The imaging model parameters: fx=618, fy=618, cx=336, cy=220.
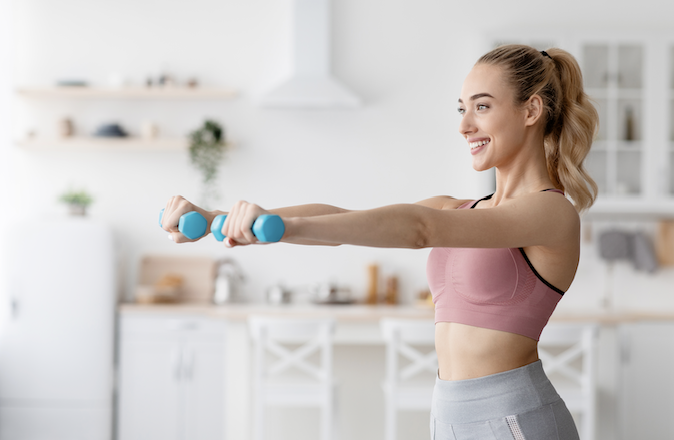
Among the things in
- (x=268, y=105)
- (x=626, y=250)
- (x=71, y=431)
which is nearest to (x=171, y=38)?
(x=268, y=105)

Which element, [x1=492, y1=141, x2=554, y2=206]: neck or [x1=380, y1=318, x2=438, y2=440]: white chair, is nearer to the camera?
[x1=492, y1=141, x2=554, y2=206]: neck

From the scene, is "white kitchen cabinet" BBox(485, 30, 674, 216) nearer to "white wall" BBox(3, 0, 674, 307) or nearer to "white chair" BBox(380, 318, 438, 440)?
"white wall" BBox(3, 0, 674, 307)

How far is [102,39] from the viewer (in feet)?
13.6

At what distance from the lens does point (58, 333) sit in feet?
11.7

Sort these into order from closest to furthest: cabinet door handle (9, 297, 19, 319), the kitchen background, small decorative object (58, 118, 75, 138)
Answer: cabinet door handle (9, 297, 19, 319) → small decorative object (58, 118, 75, 138) → the kitchen background

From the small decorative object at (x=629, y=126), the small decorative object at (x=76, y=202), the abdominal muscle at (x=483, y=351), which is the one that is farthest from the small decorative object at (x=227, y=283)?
the abdominal muscle at (x=483, y=351)

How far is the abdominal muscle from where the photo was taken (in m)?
1.06

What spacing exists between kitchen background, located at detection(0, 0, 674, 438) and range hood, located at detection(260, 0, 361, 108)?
0.19 meters

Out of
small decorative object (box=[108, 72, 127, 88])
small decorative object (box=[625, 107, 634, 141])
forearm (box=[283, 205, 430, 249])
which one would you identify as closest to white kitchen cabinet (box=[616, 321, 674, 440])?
small decorative object (box=[625, 107, 634, 141])

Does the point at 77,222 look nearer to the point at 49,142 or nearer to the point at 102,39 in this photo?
the point at 49,142

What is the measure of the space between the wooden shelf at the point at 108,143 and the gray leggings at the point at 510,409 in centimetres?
319

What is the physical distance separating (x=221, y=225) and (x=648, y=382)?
3621 mm

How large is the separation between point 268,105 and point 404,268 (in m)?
1.39

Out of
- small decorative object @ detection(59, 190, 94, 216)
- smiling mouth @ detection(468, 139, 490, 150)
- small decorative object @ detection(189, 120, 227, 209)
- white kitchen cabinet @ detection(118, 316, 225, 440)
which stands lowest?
white kitchen cabinet @ detection(118, 316, 225, 440)
